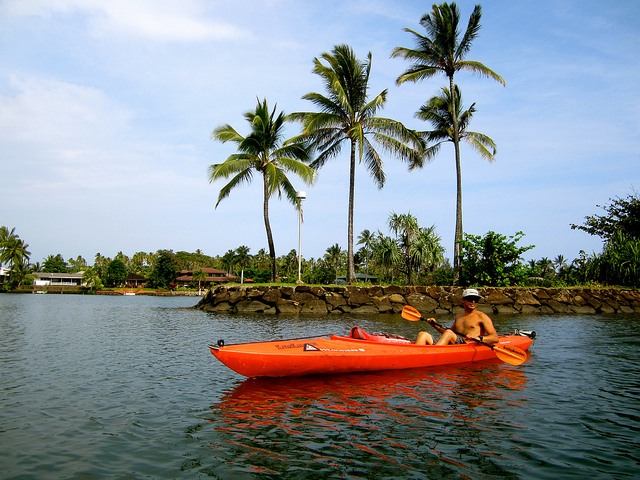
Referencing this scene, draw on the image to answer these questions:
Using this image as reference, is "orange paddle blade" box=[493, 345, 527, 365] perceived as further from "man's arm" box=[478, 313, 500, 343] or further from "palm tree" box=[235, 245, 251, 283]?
"palm tree" box=[235, 245, 251, 283]

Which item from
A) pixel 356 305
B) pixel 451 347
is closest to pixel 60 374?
pixel 451 347

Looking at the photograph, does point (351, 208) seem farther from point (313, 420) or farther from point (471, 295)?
point (313, 420)

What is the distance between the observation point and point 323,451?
422 cm

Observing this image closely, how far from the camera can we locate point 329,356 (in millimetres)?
7086

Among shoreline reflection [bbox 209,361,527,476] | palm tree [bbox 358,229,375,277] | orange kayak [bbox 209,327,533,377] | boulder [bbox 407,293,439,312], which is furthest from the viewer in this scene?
palm tree [bbox 358,229,375,277]

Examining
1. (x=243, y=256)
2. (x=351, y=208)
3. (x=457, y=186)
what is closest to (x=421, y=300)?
(x=351, y=208)

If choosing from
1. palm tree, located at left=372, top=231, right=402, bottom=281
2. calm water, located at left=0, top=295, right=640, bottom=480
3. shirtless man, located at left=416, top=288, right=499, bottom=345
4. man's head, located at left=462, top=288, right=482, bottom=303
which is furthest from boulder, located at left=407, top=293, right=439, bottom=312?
palm tree, located at left=372, top=231, right=402, bottom=281

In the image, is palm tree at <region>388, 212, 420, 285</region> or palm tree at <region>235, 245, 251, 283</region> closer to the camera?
palm tree at <region>388, 212, 420, 285</region>

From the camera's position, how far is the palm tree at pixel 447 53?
22.3 metres

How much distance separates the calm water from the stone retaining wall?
10.6 m

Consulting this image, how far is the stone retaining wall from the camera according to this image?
65.2ft

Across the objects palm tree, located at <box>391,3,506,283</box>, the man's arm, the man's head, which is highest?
palm tree, located at <box>391,3,506,283</box>

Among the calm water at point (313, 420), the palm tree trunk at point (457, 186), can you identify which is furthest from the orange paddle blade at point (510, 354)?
the palm tree trunk at point (457, 186)

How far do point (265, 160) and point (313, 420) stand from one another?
20.2 m
